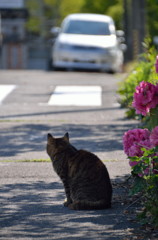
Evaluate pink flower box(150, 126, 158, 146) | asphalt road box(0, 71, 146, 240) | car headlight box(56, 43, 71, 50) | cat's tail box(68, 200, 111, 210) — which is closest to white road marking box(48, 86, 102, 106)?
asphalt road box(0, 71, 146, 240)

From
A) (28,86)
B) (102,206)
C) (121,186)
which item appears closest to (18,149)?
(121,186)

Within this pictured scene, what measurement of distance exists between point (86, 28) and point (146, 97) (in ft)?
52.1

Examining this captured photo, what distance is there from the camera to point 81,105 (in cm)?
1381

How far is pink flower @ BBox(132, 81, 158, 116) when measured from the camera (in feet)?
22.1

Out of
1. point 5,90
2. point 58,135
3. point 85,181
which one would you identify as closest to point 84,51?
point 5,90

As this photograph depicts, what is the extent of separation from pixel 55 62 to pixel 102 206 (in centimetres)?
1514

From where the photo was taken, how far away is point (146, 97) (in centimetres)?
675

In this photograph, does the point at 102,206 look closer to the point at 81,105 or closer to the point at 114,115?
the point at 114,115

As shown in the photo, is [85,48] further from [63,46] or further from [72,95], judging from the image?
[72,95]

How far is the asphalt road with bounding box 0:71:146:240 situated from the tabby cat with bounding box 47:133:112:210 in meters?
0.08

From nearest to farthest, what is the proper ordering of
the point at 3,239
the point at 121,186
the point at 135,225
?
the point at 3,239, the point at 135,225, the point at 121,186

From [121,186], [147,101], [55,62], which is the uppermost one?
[147,101]

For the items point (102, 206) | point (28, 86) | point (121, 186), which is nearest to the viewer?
point (102, 206)

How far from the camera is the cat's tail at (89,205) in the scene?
6.54 m
